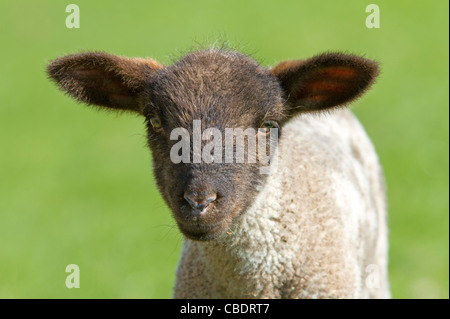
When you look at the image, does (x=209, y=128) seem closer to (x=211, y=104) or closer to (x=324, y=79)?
(x=211, y=104)

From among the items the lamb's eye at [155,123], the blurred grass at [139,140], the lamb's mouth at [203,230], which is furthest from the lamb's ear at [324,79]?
the lamb's mouth at [203,230]

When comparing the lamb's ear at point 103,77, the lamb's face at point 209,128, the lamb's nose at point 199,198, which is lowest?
the lamb's nose at point 199,198

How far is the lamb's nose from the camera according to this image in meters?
5.35

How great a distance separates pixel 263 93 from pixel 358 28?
56.7ft

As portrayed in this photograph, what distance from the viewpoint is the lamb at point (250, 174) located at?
5629 millimetres

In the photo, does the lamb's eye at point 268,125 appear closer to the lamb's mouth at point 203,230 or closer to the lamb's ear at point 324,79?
the lamb's ear at point 324,79

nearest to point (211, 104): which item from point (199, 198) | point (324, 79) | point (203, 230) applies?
point (199, 198)

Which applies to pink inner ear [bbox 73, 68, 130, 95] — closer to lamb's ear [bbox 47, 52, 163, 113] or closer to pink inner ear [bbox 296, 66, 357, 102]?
lamb's ear [bbox 47, 52, 163, 113]

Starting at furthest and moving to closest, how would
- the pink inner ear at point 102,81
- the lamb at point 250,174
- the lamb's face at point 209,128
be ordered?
the pink inner ear at point 102,81 < the lamb at point 250,174 < the lamb's face at point 209,128

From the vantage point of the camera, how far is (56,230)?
12.9m

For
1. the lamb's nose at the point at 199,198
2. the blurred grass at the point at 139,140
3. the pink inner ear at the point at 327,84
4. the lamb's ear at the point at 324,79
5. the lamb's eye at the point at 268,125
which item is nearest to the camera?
the lamb's nose at the point at 199,198

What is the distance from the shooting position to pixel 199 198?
535cm

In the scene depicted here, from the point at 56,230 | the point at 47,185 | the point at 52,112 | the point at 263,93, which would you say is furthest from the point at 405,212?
the point at 52,112

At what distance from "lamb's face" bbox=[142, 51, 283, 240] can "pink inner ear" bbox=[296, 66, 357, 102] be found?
0.33 metres
